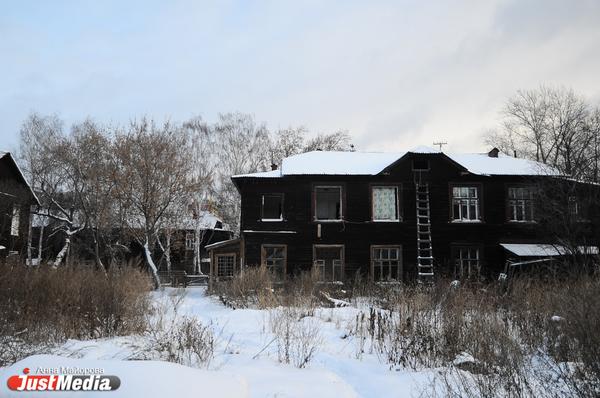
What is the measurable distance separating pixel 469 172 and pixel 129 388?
24717 millimetres

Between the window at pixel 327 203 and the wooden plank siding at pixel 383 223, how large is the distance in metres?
0.73

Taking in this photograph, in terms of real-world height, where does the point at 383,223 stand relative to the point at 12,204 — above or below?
below

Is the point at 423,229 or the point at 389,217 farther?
the point at 389,217

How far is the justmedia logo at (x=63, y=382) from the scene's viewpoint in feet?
10.2

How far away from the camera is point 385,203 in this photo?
84.8 feet

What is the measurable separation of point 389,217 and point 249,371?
1983 cm

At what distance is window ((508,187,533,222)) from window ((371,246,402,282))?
22.2 ft

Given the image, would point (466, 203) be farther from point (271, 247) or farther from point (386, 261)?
point (271, 247)

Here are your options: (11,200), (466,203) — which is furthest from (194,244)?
(466,203)

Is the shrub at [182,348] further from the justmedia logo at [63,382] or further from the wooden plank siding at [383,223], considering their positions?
the wooden plank siding at [383,223]

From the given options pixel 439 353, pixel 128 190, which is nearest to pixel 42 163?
pixel 128 190

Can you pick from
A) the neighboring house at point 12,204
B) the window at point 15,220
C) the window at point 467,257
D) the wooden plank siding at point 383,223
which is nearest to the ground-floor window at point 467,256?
the window at point 467,257

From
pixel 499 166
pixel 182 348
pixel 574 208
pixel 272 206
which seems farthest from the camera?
pixel 499 166

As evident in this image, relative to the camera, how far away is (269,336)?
380 inches
